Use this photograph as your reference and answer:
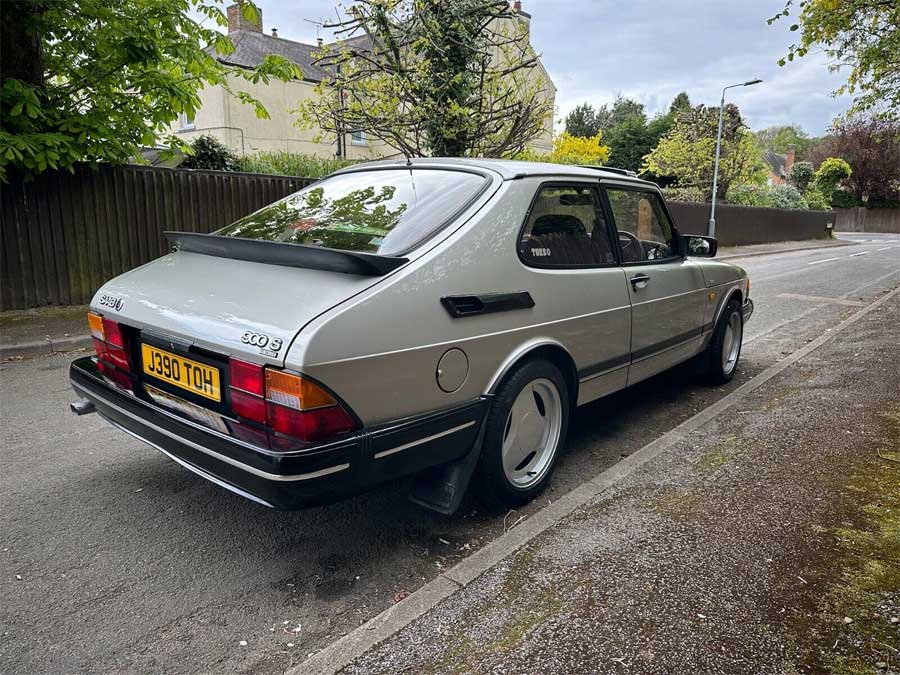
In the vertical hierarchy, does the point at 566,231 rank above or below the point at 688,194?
below

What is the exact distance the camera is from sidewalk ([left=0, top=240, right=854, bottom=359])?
261 inches

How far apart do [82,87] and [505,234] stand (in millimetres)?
7251

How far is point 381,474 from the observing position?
250cm

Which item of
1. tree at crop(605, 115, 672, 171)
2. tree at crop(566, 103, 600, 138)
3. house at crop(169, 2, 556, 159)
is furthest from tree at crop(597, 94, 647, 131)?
house at crop(169, 2, 556, 159)

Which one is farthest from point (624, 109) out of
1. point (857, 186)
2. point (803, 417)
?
point (803, 417)

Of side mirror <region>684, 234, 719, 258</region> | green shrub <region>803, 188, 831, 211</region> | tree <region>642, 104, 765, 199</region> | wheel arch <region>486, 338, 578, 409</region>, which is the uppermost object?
tree <region>642, 104, 765, 199</region>

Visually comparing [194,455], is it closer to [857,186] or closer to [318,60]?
[318,60]

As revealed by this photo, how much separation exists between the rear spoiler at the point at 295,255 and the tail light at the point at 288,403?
1.74 feet

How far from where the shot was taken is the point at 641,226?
4.42m

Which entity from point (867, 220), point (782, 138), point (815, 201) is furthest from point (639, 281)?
point (782, 138)

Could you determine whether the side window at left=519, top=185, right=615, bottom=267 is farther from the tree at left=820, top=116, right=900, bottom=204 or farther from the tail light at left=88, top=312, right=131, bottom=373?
the tree at left=820, top=116, right=900, bottom=204

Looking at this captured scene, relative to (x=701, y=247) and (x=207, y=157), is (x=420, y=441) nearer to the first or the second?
(x=701, y=247)

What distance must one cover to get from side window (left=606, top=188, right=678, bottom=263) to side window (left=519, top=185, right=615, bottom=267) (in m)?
0.25

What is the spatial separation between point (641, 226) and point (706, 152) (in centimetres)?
3285
